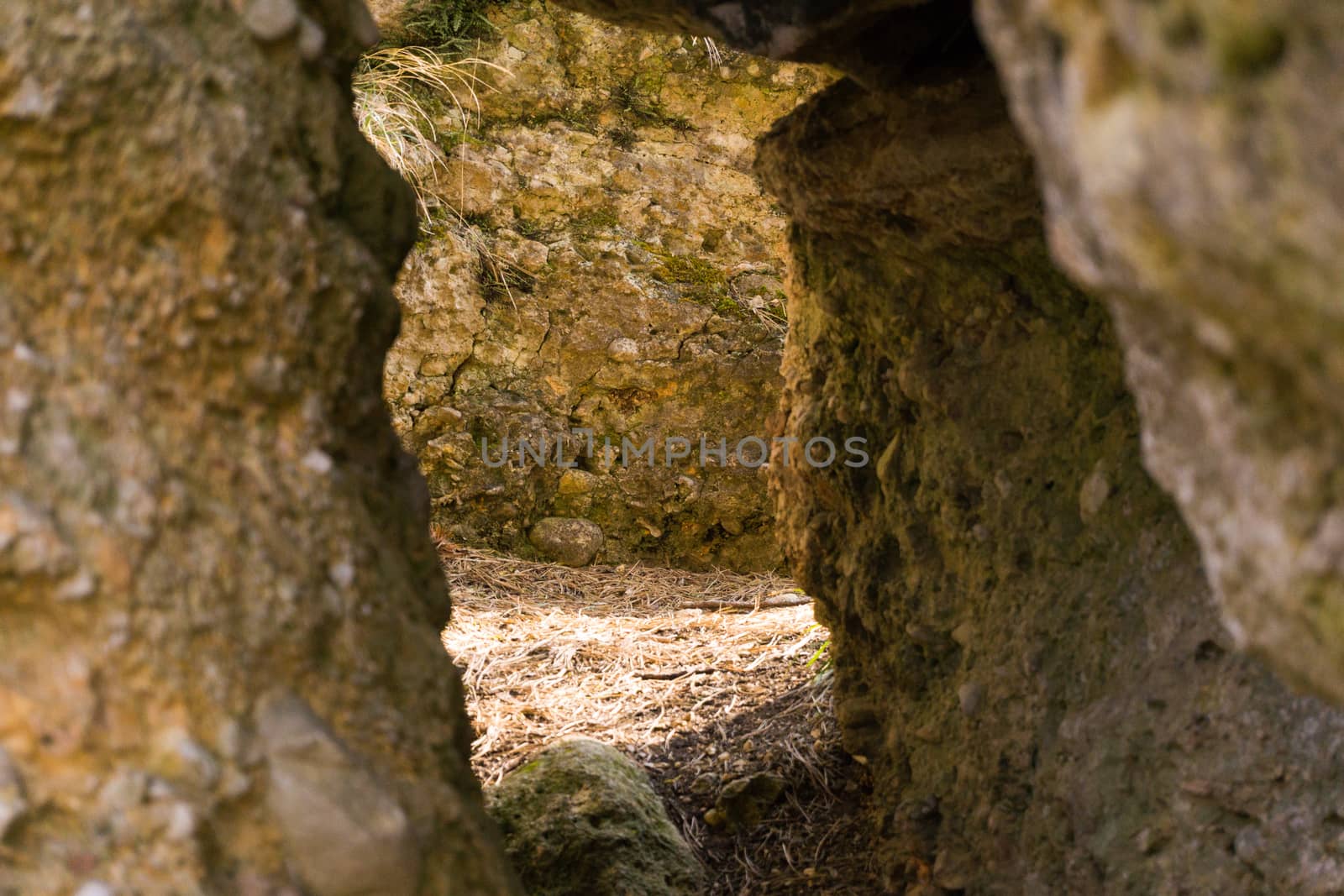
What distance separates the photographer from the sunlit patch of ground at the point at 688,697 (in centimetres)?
236

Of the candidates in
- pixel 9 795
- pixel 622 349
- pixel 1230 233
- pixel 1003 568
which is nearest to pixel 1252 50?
pixel 1230 233

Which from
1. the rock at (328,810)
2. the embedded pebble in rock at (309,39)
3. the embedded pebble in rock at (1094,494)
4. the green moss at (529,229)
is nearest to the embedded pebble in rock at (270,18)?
the embedded pebble in rock at (309,39)

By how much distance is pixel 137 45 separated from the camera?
3.02 feet

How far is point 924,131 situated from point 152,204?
1.12 m

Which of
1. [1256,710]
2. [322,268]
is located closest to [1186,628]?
[1256,710]

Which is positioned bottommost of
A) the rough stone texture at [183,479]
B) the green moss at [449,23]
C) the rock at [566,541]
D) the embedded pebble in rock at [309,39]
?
the rock at [566,541]

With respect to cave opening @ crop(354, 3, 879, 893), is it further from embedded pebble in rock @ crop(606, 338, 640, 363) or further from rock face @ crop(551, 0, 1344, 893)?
rock face @ crop(551, 0, 1344, 893)

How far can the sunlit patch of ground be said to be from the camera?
2355 millimetres

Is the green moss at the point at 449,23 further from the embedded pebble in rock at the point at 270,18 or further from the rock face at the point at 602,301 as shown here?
the embedded pebble in rock at the point at 270,18

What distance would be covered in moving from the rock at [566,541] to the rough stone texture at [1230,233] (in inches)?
139

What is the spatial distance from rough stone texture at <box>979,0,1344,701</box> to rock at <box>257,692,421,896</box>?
68 cm

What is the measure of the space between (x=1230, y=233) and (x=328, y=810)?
77 centimetres

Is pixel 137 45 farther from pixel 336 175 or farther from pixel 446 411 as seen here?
pixel 446 411

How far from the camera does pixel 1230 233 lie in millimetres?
566
